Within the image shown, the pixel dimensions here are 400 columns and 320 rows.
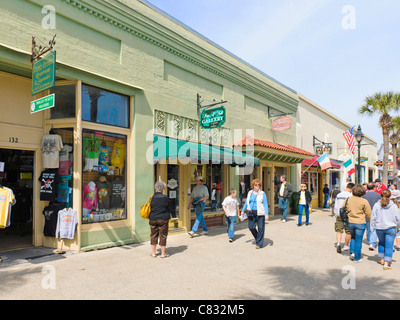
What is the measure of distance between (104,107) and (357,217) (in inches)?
259

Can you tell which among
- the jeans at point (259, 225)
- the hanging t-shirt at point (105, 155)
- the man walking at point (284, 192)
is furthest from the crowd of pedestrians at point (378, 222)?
the hanging t-shirt at point (105, 155)

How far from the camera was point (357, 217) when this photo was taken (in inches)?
251

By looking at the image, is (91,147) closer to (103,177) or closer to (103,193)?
(103,177)

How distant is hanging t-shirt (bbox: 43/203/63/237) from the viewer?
22.2 feet

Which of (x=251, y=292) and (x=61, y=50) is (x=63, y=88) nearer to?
(x=61, y=50)

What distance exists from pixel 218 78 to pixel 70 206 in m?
7.30

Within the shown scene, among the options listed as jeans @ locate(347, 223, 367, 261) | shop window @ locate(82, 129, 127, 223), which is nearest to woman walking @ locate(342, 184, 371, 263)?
jeans @ locate(347, 223, 367, 261)

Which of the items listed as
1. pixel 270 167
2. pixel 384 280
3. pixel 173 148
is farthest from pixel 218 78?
pixel 384 280

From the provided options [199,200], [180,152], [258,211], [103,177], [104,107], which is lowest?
[258,211]

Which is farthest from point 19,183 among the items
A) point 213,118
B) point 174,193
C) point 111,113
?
point 213,118

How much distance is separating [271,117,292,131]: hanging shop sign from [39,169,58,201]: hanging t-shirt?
34.8 ft

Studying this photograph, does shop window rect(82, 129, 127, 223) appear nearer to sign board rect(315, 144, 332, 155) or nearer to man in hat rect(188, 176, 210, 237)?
man in hat rect(188, 176, 210, 237)

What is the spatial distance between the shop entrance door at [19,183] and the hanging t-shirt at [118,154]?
89.5 inches

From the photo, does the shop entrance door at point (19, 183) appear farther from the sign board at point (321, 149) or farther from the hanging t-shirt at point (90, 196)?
the sign board at point (321, 149)
